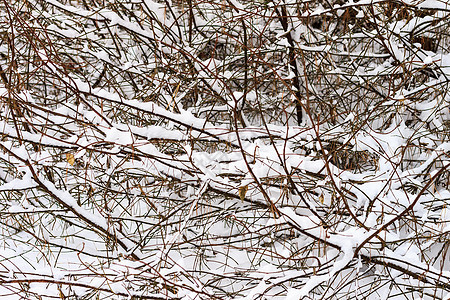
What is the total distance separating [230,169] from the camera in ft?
5.88

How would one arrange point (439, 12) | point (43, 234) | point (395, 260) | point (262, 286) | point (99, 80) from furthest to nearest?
point (99, 80)
point (43, 234)
point (439, 12)
point (395, 260)
point (262, 286)

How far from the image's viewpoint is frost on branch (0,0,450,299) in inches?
69.4

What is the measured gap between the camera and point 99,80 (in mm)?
2719

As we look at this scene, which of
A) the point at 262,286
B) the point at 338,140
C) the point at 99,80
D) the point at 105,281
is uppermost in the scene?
the point at 99,80

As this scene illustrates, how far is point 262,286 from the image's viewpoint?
160 centimetres

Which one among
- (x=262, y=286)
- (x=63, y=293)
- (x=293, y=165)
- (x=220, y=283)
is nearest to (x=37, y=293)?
(x=63, y=293)

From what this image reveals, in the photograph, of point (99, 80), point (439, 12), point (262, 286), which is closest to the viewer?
point (262, 286)

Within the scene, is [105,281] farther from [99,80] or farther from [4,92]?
[99,80]

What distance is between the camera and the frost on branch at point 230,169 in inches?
69.4

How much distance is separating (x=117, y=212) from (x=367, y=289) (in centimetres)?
134

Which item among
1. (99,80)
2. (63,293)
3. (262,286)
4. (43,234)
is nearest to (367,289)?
(262,286)

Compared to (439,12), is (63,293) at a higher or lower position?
lower

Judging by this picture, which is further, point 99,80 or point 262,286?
point 99,80

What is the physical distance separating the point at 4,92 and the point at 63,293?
37.1 inches
